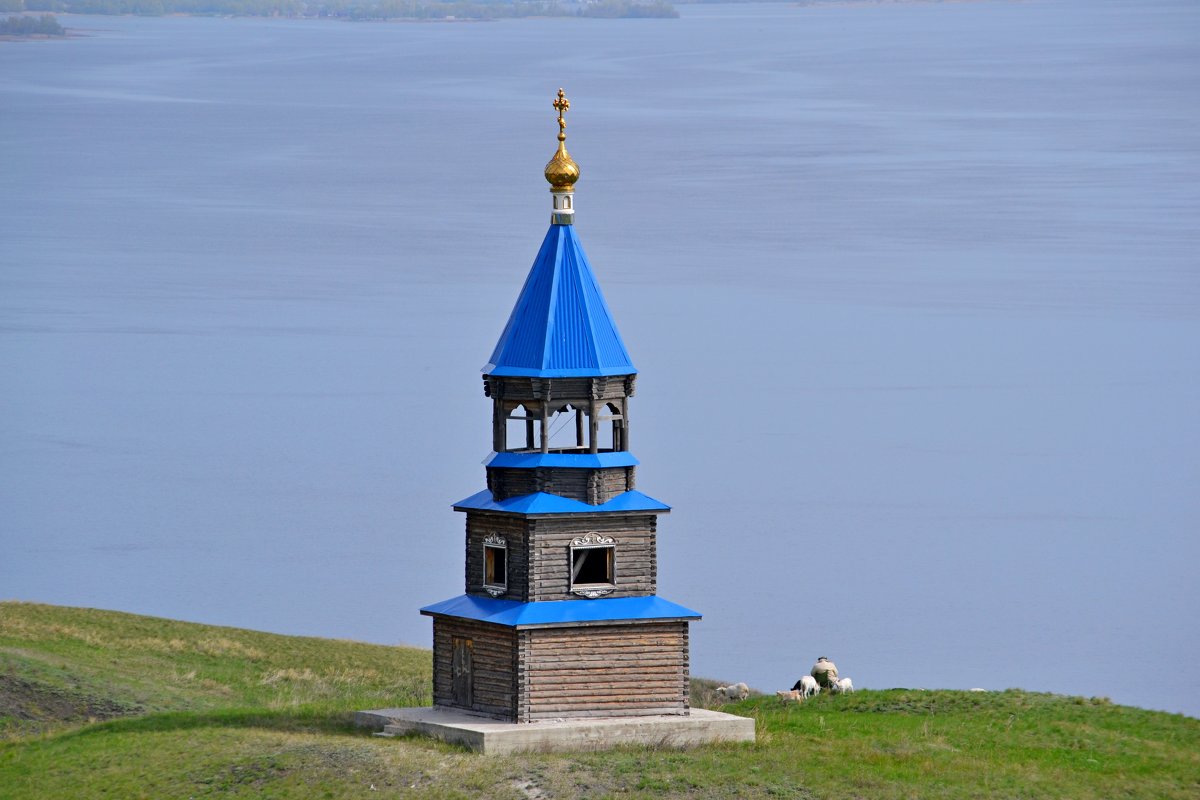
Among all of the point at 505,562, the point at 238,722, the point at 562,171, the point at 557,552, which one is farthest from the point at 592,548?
the point at 238,722

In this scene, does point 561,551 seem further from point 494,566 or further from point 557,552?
point 494,566

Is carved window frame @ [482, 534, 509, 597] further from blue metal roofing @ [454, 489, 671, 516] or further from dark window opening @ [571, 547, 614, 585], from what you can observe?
dark window opening @ [571, 547, 614, 585]

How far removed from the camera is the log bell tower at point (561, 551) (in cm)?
3534

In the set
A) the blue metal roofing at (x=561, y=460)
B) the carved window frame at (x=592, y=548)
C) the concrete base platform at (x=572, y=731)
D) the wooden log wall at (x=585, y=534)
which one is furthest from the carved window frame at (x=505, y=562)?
the concrete base platform at (x=572, y=731)

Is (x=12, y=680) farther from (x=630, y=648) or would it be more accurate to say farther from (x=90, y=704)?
(x=630, y=648)

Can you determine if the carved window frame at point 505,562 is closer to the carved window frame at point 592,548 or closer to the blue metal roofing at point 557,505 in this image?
the blue metal roofing at point 557,505

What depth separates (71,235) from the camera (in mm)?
169500

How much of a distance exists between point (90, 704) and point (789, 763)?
13683 millimetres

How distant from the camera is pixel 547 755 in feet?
113

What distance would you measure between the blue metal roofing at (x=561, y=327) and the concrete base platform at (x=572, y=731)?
503 centimetres

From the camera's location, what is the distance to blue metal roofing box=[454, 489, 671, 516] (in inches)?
1401

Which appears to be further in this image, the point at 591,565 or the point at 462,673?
the point at 591,565

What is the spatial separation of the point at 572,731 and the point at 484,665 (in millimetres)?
1801

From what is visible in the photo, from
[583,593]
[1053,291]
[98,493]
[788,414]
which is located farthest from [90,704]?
[1053,291]
